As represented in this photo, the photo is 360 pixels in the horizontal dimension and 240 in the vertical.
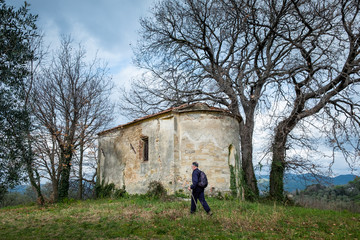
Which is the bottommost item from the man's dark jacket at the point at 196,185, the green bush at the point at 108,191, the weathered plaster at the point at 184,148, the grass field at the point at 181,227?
the grass field at the point at 181,227

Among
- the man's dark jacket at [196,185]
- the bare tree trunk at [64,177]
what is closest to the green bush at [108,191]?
the bare tree trunk at [64,177]

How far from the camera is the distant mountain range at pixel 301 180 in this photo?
13528mm

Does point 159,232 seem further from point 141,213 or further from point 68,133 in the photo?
point 68,133

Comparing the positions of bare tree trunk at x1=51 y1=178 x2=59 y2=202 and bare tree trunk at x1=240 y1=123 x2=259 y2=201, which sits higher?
bare tree trunk at x1=240 y1=123 x2=259 y2=201

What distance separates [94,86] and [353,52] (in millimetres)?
15141

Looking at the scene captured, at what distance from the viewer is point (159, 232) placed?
6.68 metres

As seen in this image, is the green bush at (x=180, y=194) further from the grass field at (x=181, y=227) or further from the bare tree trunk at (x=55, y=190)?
the bare tree trunk at (x=55, y=190)

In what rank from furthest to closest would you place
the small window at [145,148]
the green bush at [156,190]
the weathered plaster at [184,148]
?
the small window at [145,148] < the weathered plaster at [184,148] < the green bush at [156,190]

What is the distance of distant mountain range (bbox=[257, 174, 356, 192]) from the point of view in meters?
13.5

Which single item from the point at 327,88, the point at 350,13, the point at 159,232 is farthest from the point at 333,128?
the point at 159,232

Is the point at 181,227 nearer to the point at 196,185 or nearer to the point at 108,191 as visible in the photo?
the point at 196,185

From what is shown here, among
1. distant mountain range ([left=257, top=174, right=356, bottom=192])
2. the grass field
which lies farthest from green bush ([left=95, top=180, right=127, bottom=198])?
distant mountain range ([left=257, top=174, right=356, bottom=192])

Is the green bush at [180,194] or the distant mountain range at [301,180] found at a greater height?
the distant mountain range at [301,180]

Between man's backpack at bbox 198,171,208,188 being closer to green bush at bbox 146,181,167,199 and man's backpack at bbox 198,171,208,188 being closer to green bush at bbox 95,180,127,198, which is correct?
green bush at bbox 146,181,167,199
